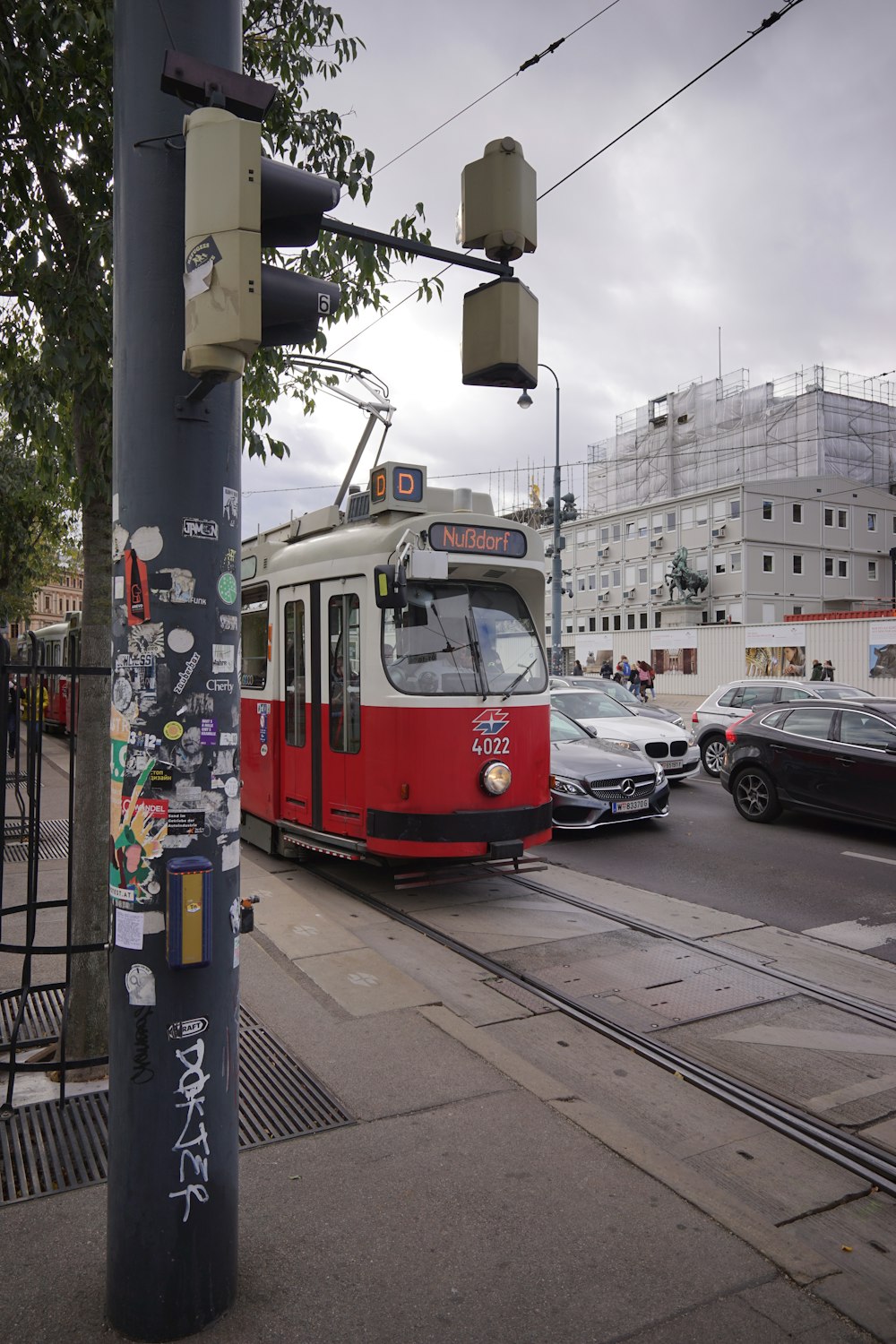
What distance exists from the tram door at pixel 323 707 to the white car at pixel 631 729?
5.27 metres

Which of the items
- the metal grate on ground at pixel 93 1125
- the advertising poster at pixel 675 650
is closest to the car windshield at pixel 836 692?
the metal grate on ground at pixel 93 1125

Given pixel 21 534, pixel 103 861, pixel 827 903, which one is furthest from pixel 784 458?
pixel 103 861

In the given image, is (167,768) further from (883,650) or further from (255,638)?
(883,650)

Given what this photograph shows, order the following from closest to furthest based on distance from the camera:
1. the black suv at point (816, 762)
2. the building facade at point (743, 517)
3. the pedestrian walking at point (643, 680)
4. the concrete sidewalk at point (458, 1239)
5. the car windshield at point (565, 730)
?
the concrete sidewalk at point (458, 1239) < the black suv at point (816, 762) < the car windshield at point (565, 730) < the pedestrian walking at point (643, 680) < the building facade at point (743, 517)

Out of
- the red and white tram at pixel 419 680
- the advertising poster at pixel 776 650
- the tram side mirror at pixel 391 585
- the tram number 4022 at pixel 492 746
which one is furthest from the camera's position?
the advertising poster at pixel 776 650

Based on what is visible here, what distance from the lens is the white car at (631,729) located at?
14.1 metres

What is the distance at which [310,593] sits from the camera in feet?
29.3

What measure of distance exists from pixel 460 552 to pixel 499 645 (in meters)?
0.86

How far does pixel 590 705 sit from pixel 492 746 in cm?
761

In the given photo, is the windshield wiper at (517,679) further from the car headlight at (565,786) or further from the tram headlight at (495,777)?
the car headlight at (565,786)

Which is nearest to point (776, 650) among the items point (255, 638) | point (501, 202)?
point (255, 638)

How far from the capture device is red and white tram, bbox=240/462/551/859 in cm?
785

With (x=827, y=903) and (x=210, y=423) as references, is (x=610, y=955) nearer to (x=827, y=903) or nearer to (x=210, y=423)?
(x=827, y=903)

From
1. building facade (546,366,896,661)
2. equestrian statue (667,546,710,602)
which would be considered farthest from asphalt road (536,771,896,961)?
equestrian statue (667,546,710,602)
